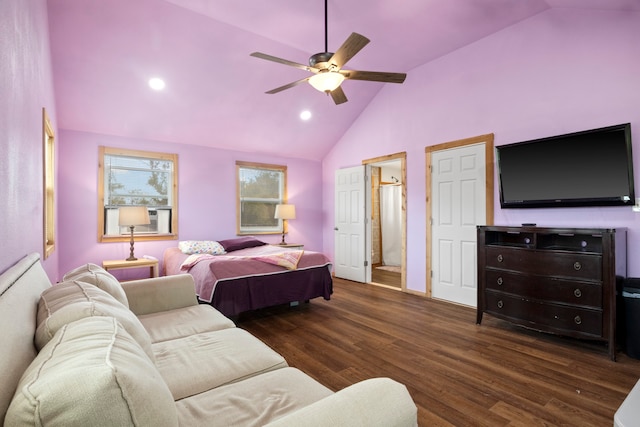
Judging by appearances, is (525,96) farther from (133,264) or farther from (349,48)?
(133,264)

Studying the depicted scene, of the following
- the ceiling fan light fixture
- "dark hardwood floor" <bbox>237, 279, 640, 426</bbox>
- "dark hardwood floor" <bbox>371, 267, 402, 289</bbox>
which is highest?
the ceiling fan light fixture

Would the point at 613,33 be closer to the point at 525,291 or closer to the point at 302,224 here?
the point at 525,291

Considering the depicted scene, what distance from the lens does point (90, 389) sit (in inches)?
22.3

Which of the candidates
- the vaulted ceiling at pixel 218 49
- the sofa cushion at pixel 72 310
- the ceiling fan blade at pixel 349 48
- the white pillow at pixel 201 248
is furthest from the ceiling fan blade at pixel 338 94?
the white pillow at pixel 201 248

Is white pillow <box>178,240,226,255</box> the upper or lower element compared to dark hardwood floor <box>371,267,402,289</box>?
upper

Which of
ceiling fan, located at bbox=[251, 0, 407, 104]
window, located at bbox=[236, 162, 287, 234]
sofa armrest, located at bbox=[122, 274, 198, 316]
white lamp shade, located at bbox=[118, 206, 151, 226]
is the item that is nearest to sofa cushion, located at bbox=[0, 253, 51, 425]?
sofa armrest, located at bbox=[122, 274, 198, 316]

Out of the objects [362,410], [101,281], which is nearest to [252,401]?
[362,410]

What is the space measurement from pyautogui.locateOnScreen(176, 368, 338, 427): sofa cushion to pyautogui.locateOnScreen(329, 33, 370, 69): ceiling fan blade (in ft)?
6.91

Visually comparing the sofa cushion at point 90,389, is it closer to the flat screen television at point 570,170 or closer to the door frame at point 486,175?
the flat screen television at point 570,170

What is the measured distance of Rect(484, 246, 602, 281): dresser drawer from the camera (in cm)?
263

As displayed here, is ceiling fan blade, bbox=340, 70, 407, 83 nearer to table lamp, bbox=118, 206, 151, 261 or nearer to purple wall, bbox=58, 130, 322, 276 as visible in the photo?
table lamp, bbox=118, 206, 151, 261

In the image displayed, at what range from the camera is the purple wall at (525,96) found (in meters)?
2.86

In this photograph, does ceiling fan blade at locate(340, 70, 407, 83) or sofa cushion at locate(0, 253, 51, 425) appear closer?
sofa cushion at locate(0, 253, 51, 425)

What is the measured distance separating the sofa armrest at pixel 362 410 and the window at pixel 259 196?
4.83m
